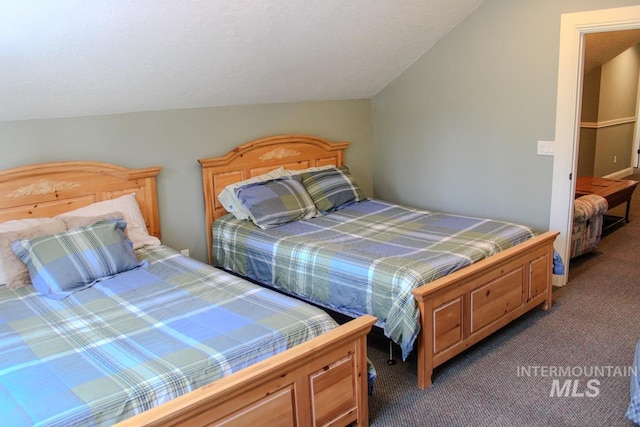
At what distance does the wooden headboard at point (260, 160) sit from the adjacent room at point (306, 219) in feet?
0.07

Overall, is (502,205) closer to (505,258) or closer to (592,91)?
(505,258)

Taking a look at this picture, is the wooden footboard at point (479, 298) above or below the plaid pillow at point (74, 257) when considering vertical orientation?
below

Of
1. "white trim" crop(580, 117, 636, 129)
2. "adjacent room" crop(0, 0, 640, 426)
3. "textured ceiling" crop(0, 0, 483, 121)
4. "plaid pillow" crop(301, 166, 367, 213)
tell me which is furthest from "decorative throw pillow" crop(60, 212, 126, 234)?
"white trim" crop(580, 117, 636, 129)

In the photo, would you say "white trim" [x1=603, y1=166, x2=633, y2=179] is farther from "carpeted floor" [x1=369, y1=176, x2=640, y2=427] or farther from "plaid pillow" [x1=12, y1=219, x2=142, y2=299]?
"plaid pillow" [x1=12, y1=219, x2=142, y2=299]

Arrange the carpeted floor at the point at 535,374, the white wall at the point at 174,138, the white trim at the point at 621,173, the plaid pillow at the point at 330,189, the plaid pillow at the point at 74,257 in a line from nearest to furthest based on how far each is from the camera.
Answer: the carpeted floor at the point at 535,374 → the plaid pillow at the point at 74,257 → the white wall at the point at 174,138 → the plaid pillow at the point at 330,189 → the white trim at the point at 621,173

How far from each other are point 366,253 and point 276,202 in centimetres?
98

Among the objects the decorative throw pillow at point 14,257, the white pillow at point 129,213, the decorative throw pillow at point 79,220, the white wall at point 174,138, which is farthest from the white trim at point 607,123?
the decorative throw pillow at point 14,257

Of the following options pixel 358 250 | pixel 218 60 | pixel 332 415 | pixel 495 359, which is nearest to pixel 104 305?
pixel 332 415

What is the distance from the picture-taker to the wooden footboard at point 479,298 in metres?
2.69

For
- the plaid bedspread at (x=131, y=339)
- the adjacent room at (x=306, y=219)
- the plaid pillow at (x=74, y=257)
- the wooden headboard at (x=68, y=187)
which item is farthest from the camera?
the wooden headboard at (x=68, y=187)

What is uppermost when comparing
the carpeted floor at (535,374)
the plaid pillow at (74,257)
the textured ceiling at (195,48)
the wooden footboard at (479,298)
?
the textured ceiling at (195,48)

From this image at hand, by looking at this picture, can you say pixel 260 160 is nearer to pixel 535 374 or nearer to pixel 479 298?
pixel 479 298

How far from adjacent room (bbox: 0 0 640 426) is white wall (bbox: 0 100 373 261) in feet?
0.05

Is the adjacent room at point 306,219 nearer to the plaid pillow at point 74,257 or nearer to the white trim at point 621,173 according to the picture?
the plaid pillow at point 74,257
